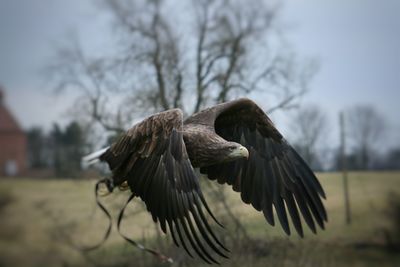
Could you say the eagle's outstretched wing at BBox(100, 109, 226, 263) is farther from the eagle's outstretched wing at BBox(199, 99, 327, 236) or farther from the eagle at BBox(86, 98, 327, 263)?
the eagle's outstretched wing at BBox(199, 99, 327, 236)

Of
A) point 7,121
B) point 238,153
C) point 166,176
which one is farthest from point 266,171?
point 7,121

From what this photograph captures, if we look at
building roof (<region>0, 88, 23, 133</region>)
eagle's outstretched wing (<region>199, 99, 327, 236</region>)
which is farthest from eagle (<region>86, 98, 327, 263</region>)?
building roof (<region>0, 88, 23, 133</region>)

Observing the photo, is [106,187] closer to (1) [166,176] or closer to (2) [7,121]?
(1) [166,176]

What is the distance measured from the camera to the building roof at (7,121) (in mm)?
7066

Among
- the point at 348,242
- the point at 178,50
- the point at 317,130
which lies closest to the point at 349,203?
the point at 348,242

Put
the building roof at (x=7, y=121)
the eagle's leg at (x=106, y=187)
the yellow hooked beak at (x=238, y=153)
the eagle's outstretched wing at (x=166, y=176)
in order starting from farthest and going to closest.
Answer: the building roof at (x=7, y=121), the eagle's leg at (x=106, y=187), the yellow hooked beak at (x=238, y=153), the eagle's outstretched wing at (x=166, y=176)

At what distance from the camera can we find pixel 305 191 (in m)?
4.39

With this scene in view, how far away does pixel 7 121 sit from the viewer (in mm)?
7125

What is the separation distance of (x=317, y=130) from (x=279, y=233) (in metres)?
1.97

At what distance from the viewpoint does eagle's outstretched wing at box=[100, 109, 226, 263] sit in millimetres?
3102

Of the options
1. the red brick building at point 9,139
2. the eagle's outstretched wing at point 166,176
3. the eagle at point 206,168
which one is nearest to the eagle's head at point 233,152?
the eagle at point 206,168

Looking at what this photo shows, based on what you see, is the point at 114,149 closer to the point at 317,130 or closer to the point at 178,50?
the point at 178,50

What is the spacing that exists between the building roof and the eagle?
8.81ft

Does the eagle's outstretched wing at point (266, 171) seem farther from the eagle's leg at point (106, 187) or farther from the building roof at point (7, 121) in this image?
the building roof at point (7, 121)
